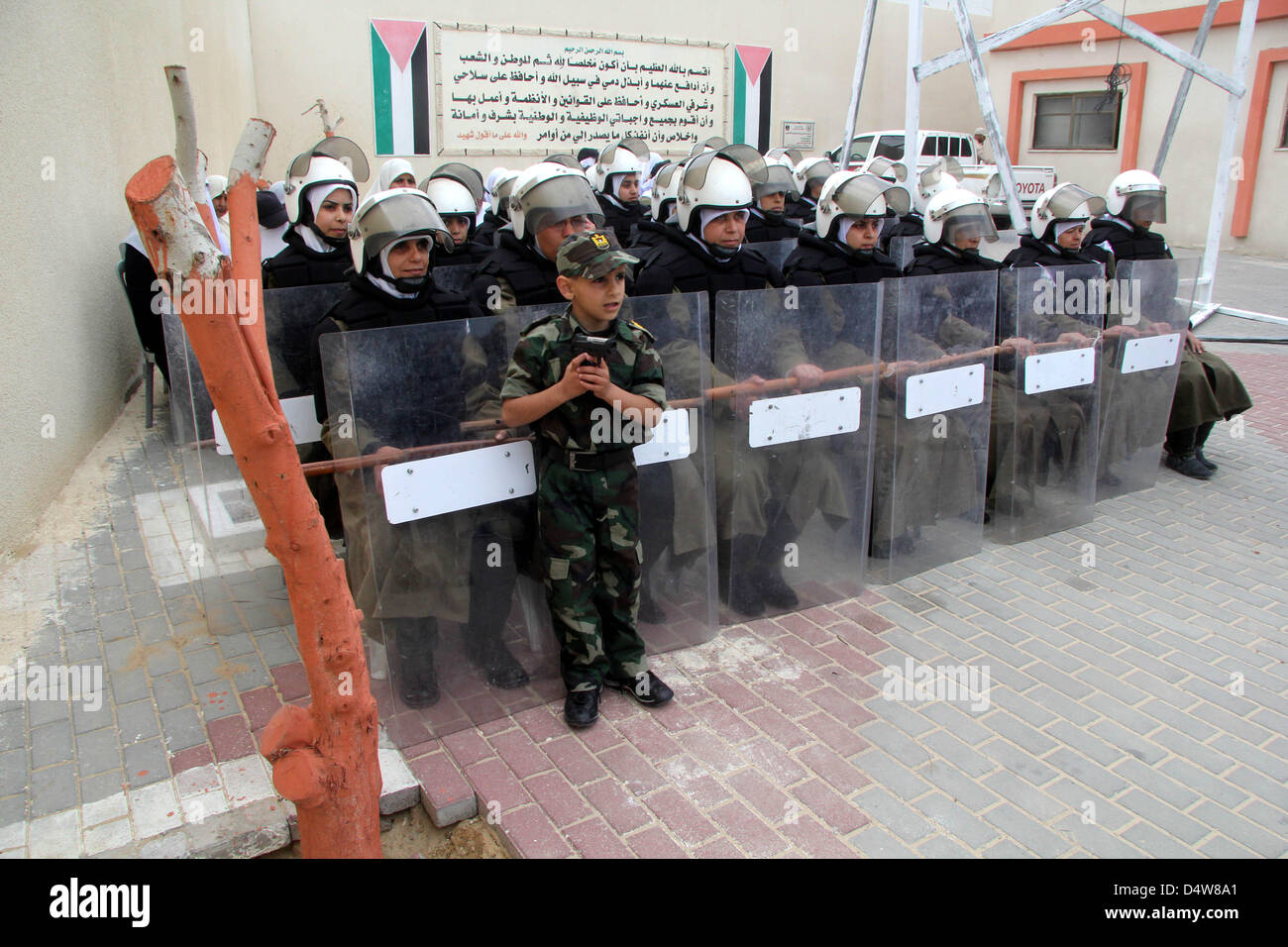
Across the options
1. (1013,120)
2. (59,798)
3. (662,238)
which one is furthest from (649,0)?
(59,798)

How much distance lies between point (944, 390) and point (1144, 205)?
2.94m

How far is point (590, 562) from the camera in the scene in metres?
3.46

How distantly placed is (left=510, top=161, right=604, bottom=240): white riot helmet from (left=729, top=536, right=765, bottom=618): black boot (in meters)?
1.67

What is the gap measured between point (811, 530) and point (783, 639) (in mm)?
630

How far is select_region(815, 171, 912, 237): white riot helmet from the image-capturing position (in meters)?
4.98

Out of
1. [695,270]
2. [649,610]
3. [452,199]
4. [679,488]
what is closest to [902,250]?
[695,270]

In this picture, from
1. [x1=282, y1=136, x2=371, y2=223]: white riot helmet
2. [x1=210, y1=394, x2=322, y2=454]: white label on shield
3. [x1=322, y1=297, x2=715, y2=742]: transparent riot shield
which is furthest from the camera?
[x1=282, y1=136, x2=371, y2=223]: white riot helmet

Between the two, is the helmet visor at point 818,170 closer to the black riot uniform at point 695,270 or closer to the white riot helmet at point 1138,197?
the white riot helmet at point 1138,197

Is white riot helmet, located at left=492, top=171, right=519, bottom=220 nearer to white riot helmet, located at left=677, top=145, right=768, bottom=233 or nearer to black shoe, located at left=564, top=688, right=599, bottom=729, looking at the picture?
white riot helmet, located at left=677, top=145, right=768, bottom=233

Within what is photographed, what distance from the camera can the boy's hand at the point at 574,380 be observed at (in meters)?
3.14

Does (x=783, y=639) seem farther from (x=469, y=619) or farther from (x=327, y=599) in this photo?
(x=327, y=599)

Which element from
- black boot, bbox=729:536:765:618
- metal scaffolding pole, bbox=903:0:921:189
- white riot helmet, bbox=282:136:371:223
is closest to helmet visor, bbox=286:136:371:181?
white riot helmet, bbox=282:136:371:223

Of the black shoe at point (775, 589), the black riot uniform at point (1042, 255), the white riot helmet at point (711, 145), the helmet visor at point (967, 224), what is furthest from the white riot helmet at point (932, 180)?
the black shoe at point (775, 589)

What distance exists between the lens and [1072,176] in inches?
827
